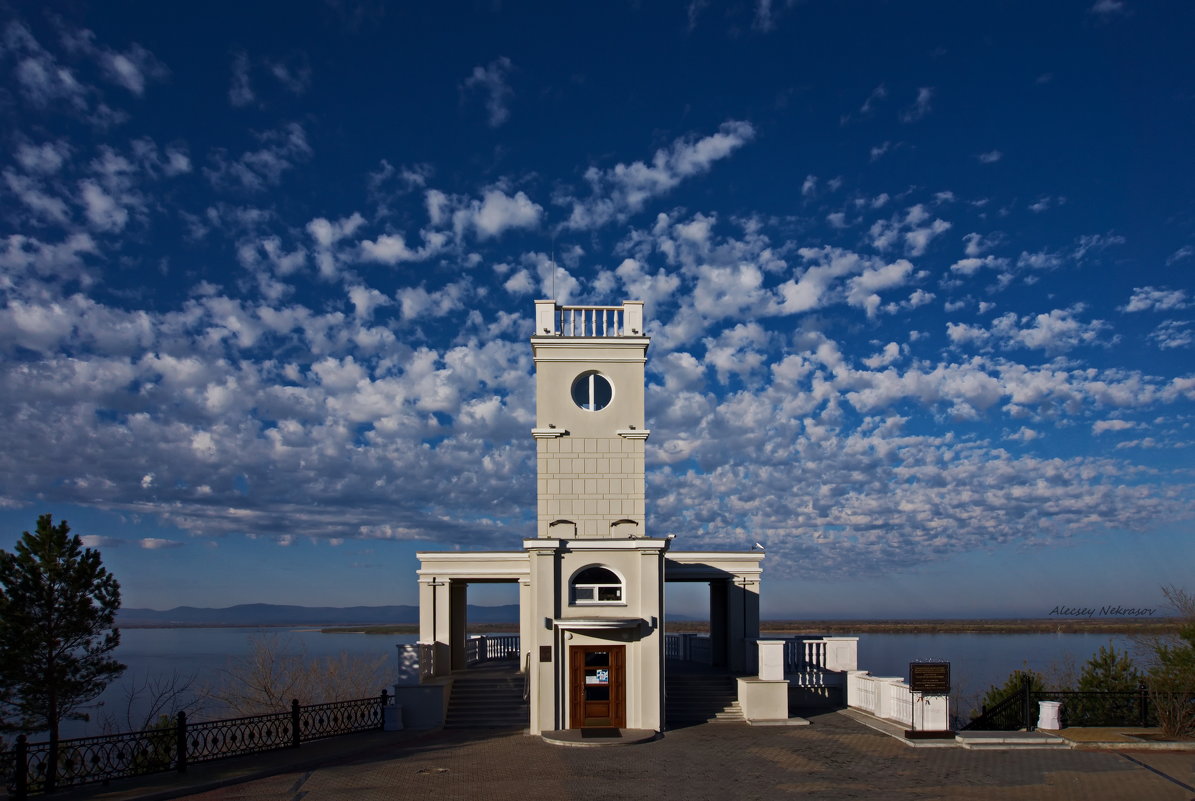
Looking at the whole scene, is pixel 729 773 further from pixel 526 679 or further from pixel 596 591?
pixel 526 679

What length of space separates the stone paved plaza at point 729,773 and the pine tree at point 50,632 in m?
6.69

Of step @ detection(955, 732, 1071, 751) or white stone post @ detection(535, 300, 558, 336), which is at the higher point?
white stone post @ detection(535, 300, 558, 336)

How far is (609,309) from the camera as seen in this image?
76.1ft

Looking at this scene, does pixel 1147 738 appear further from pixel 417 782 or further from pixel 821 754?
pixel 417 782

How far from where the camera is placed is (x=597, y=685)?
1955 centimetres

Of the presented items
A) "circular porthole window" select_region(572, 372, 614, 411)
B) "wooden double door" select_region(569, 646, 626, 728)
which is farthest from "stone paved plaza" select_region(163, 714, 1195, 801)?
"circular porthole window" select_region(572, 372, 614, 411)

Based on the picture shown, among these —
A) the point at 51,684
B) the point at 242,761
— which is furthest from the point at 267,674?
the point at 242,761

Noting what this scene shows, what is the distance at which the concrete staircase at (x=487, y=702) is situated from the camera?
20922 millimetres

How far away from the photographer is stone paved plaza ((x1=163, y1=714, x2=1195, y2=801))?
1344 centimetres

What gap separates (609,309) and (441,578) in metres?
9.39

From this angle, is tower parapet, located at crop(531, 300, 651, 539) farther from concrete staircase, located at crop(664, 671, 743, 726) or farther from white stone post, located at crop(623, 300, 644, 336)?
concrete staircase, located at crop(664, 671, 743, 726)

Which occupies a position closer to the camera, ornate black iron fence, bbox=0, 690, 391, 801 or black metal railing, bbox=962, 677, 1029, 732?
ornate black iron fence, bbox=0, 690, 391, 801

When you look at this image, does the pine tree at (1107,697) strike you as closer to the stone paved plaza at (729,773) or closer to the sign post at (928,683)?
the sign post at (928,683)

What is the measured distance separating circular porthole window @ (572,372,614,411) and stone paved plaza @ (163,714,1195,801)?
8837mm
